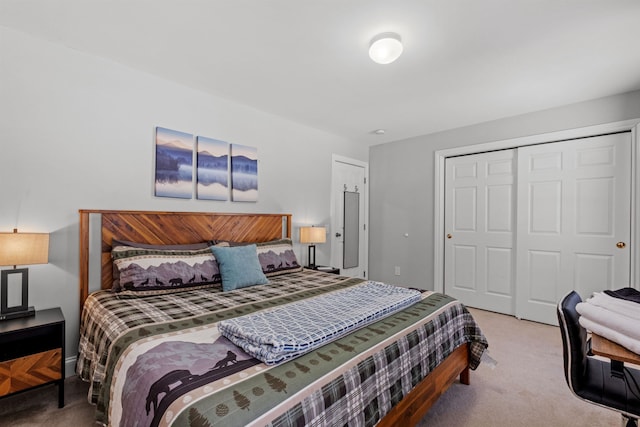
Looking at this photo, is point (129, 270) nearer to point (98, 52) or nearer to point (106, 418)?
point (106, 418)

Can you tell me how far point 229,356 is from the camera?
1258 mm

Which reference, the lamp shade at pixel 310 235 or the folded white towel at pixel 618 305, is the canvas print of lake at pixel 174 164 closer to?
the lamp shade at pixel 310 235

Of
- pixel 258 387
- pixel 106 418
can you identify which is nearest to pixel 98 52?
pixel 106 418

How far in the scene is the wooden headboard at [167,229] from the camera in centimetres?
236

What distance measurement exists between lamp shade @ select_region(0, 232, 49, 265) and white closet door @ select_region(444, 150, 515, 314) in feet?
14.4

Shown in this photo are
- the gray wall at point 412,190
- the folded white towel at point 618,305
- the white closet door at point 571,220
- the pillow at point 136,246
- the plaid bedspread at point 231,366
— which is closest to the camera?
the plaid bedspread at point 231,366

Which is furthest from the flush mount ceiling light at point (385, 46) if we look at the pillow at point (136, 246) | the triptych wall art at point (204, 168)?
the pillow at point (136, 246)

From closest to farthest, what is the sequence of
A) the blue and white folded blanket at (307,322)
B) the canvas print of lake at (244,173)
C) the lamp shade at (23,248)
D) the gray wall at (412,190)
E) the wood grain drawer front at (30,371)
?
the blue and white folded blanket at (307,322) < the wood grain drawer front at (30,371) < the lamp shade at (23,248) < the canvas print of lake at (244,173) < the gray wall at (412,190)

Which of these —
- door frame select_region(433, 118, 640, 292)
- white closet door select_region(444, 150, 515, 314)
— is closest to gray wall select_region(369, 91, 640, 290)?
door frame select_region(433, 118, 640, 292)

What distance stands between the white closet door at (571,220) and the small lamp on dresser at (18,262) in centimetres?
465

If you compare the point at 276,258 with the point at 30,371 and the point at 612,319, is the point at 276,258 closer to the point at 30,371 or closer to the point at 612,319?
the point at 30,371

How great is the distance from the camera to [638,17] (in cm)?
190

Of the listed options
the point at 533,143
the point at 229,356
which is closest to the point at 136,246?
the point at 229,356

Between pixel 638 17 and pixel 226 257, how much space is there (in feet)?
10.9
